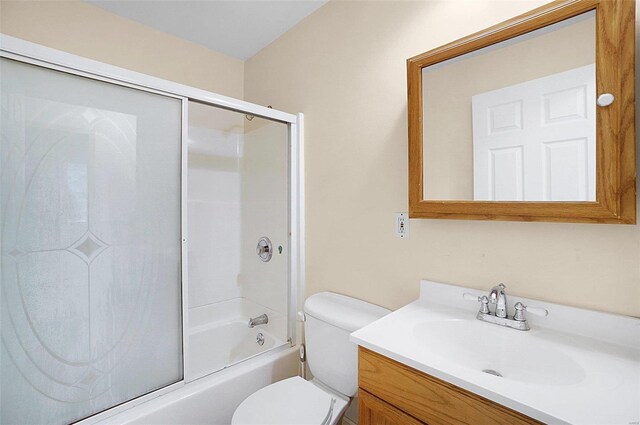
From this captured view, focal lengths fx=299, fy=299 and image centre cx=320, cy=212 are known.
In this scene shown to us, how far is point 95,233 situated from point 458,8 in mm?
1649

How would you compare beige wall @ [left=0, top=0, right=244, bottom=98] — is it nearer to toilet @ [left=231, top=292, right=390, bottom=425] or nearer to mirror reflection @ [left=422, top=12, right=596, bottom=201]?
mirror reflection @ [left=422, top=12, right=596, bottom=201]

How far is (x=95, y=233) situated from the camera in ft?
3.78

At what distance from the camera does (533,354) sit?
34.5 inches

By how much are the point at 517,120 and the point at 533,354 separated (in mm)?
732

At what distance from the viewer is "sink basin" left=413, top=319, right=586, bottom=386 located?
82cm

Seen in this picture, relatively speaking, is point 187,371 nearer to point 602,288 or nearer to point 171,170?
point 171,170

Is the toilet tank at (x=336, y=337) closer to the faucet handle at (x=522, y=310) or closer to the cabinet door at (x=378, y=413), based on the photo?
the cabinet door at (x=378, y=413)

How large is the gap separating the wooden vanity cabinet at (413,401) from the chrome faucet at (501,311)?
1.25 ft

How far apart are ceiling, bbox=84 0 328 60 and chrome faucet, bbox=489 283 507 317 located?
1688mm

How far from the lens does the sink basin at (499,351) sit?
815mm

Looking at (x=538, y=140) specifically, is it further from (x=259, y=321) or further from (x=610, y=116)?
(x=259, y=321)

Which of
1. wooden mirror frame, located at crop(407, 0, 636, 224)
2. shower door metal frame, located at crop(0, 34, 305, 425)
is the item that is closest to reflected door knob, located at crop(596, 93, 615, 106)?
wooden mirror frame, located at crop(407, 0, 636, 224)

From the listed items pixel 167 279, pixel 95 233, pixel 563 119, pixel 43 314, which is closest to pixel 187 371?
pixel 167 279

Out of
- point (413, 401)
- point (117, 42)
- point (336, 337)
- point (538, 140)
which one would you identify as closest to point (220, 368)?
point (336, 337)
